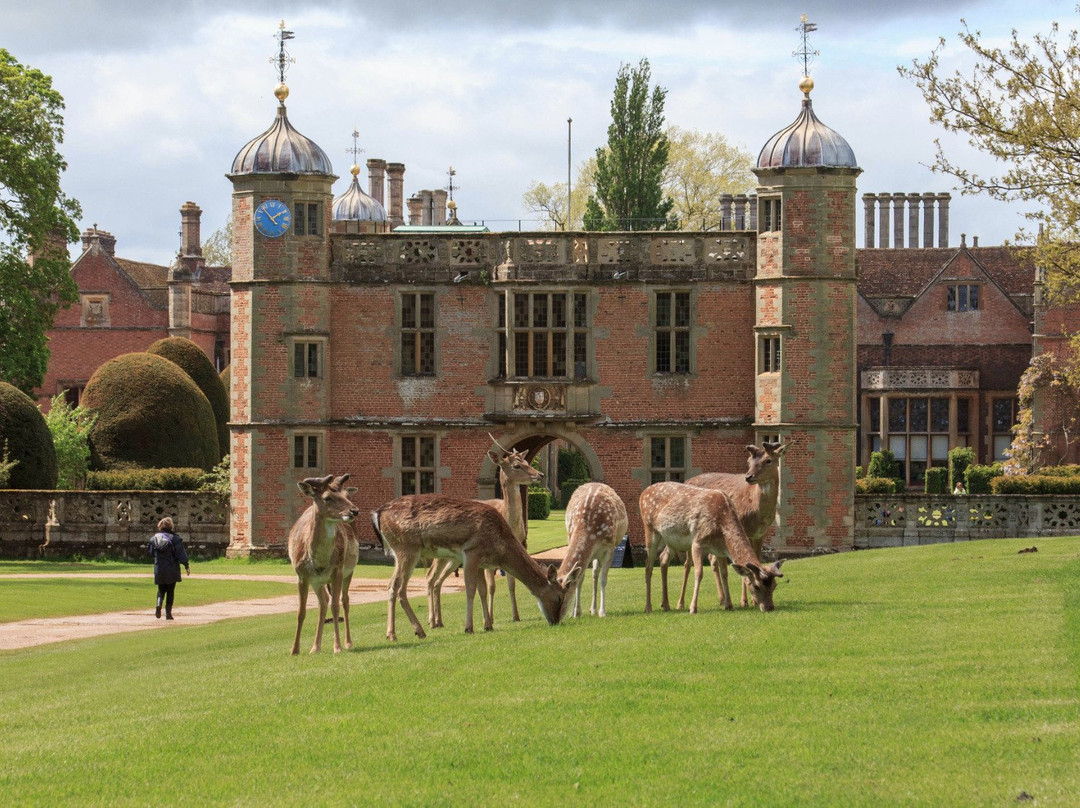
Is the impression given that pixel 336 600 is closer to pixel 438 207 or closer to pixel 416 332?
pixel 416 332

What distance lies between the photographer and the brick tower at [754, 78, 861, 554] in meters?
36.4

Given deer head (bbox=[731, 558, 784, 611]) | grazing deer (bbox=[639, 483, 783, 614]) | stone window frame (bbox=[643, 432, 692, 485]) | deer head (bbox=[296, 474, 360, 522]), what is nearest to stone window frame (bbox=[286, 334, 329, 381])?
stone window frame (bbox=[643, 432, 692, 485])

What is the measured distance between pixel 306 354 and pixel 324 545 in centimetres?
2175

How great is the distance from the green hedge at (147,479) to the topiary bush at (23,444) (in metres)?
2.71

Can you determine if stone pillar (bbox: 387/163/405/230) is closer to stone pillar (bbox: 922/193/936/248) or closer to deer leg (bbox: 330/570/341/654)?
stone pillar (bbox: 922/193/936/248)

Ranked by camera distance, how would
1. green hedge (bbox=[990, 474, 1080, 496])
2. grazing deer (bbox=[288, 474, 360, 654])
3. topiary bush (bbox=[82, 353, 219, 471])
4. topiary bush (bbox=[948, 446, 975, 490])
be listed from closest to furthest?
grazing deer (bbox=[288, 474, 360, 654]), green hedge (bbox=[990, 474, 1080, 496]), topiary bush (bbox=[82, 353, 219, 471]), topiary bush (bbox=[948, 446, 975, 490])

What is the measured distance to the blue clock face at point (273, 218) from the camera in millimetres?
37906

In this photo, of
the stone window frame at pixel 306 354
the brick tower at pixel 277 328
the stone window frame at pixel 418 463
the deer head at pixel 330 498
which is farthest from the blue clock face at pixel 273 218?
the deer head at pixel 330 498

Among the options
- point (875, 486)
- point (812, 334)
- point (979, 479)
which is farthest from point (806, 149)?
point (979, 479)

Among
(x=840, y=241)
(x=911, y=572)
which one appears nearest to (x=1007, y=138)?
(x=911, y=572)

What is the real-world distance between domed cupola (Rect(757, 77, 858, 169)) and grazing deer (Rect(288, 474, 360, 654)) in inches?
852

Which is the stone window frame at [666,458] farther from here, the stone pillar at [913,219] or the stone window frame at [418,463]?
the stone pillar at [913,219]

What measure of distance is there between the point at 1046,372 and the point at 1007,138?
3113 centimetres

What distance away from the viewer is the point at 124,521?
39.4 metres
